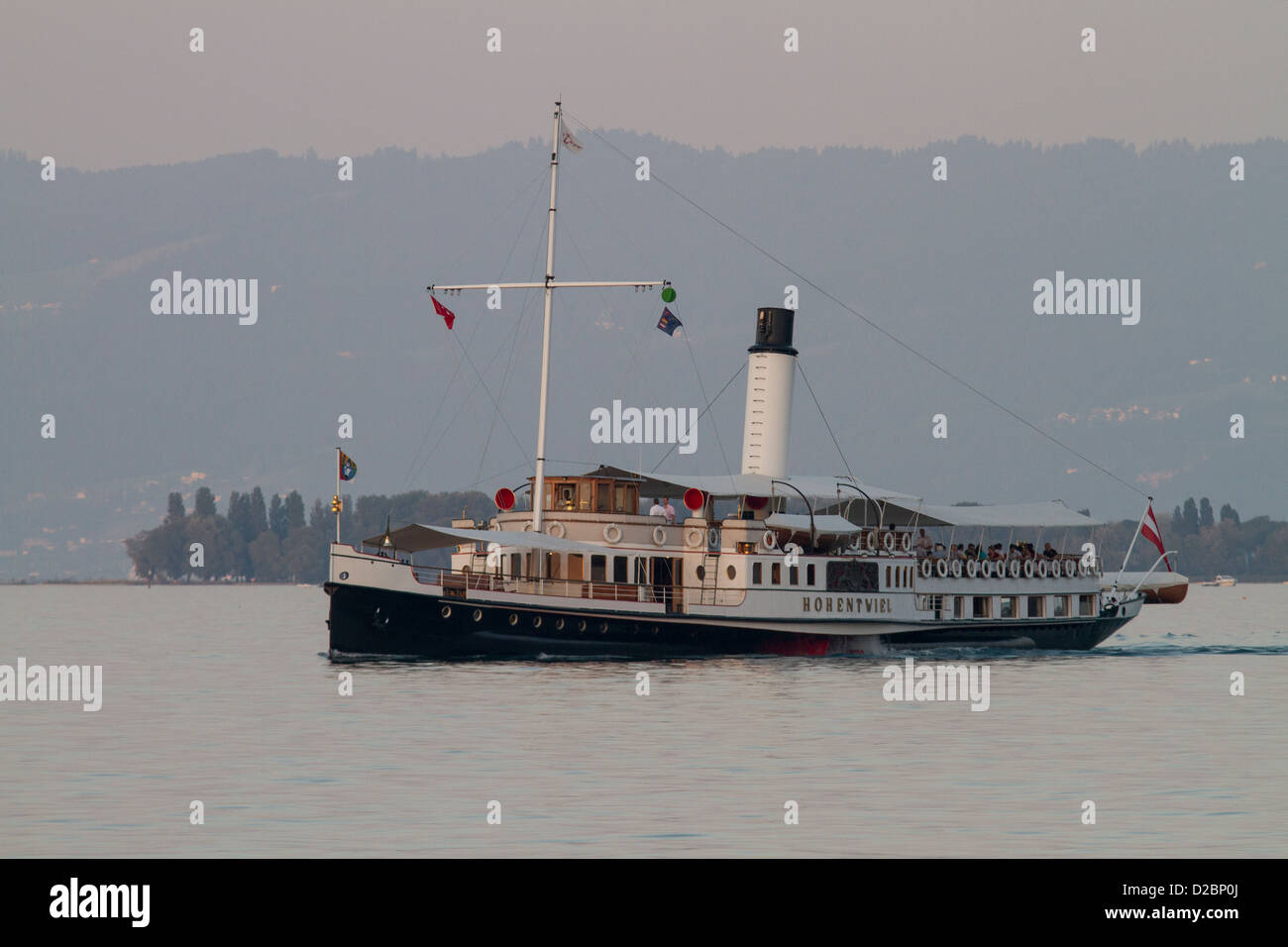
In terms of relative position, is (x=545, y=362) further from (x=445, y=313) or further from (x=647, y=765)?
(x=647, y=765)

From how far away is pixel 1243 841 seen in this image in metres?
27.1

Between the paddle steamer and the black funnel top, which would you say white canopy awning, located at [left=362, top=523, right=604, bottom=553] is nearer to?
the paddle steamer

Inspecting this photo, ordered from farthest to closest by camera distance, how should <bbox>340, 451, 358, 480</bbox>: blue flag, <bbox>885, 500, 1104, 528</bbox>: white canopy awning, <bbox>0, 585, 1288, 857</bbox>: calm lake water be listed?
<bbox>885, 500, 1104, 528</bbox>: white canopy awning → <bbox>340, 451, 358, 480</bbox>: blue flag → <bbox>0, 585, 1288, 857</bbox>: calm lake water

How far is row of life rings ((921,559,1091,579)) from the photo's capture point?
2766 inches

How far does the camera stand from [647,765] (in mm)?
35781

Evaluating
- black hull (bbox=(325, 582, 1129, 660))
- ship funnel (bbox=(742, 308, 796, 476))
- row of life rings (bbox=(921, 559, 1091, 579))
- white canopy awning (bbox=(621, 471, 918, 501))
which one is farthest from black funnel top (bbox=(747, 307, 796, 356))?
black hull (bbox=(325, 582, 1129, 660))

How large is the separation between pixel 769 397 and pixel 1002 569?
12.5m

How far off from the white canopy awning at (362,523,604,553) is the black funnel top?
16572 millimetres

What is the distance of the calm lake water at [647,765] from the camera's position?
27.2m

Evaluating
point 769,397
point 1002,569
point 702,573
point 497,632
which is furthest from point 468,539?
point 1002,569

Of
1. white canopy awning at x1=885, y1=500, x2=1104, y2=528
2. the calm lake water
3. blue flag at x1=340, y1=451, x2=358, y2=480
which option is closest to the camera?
the calm lake water

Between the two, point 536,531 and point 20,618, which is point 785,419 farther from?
point 20,618
